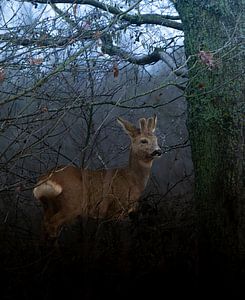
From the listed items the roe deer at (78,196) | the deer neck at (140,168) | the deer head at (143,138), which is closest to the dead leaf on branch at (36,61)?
the roe deer at (78,196)

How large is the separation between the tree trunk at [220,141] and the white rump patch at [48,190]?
65.1 inches

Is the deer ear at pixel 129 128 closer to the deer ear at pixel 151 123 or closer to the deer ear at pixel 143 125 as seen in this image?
the deer ear at pixel 143 125

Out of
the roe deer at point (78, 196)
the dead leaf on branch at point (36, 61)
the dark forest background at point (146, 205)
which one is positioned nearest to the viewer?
the dead leaf on branch at point (36, 61)

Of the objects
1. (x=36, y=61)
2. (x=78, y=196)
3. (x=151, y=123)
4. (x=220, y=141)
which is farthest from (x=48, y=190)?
(x=36, y=61)

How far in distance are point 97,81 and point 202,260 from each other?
216 centimetres

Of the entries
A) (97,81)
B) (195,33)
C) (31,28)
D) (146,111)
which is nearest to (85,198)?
(97,81)

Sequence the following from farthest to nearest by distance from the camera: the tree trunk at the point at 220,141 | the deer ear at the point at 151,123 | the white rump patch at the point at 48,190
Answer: the deer ear at the point at 151,123 < the white rump patch at the point at 48,190 < the tree trunk at the point at 220,141

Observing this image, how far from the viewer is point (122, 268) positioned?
572cm

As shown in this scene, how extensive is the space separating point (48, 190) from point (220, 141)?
203 centimetres

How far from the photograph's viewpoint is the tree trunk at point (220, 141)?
6.11 m

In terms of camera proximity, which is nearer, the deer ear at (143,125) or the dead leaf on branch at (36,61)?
the dead leaf on branch at (36,61)

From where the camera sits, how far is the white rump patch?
6921 millimetres

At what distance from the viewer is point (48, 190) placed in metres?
6.96

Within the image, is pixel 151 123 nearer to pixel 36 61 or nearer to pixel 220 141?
pixel 220 141
